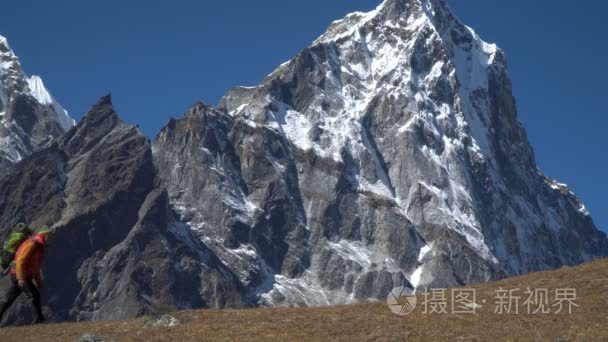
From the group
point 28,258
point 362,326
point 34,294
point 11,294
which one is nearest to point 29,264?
point 28,258

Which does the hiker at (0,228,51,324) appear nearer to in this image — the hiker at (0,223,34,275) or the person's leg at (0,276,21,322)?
the person's leg at (0,276,21,322)

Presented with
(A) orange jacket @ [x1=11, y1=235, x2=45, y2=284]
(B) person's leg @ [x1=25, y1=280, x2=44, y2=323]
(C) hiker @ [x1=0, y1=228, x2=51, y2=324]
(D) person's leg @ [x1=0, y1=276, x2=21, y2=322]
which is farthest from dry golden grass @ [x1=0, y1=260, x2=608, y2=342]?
(A) orange jacket @ [x1=11, y1=235, x2=45, y2=284]

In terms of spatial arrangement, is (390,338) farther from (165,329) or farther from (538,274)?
(538,274)

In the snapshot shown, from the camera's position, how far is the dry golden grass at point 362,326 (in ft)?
110

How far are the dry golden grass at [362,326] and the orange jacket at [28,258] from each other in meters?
3.92

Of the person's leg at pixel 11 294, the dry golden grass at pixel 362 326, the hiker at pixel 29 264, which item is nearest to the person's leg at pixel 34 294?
the hiker at pixel 29 264

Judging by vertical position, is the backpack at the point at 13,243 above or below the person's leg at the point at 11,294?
above

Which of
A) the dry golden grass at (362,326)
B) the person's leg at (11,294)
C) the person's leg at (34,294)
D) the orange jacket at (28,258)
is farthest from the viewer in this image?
the dry golden grass at (362,326)

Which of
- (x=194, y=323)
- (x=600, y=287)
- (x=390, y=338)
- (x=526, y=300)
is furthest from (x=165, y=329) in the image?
(x=600, y=287)

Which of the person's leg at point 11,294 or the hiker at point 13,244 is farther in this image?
the person's leg at point 11,294

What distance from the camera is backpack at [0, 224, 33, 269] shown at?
32969mm

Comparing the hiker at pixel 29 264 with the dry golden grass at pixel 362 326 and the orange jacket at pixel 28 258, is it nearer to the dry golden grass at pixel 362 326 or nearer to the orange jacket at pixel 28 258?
the orange jacket at pixel 28 258

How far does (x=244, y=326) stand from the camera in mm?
36375

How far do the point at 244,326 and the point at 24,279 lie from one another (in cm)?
849
